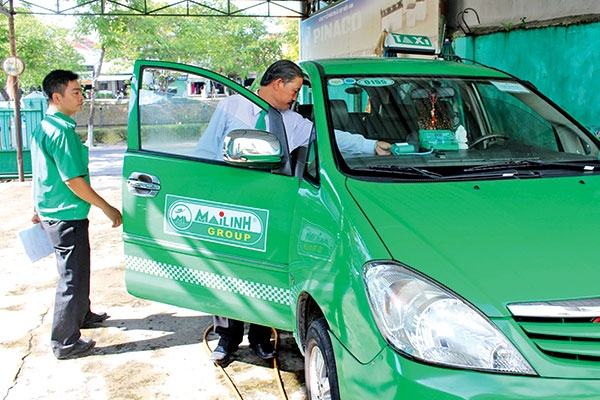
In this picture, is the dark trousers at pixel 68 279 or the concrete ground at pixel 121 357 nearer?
the concrete ground at pixel 121 357

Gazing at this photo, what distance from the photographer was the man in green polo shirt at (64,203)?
3.79 metres

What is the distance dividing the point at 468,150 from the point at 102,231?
5.56m

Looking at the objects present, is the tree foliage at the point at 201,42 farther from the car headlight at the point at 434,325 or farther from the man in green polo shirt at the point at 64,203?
the car headlight at the point at 434,325

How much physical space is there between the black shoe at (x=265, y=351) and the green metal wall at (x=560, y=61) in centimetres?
411

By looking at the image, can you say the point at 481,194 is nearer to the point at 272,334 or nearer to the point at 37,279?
the point at 272,334

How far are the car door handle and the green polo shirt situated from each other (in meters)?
0.61

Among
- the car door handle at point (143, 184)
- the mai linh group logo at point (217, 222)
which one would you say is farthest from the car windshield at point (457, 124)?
the car door handle at point (143, 184)

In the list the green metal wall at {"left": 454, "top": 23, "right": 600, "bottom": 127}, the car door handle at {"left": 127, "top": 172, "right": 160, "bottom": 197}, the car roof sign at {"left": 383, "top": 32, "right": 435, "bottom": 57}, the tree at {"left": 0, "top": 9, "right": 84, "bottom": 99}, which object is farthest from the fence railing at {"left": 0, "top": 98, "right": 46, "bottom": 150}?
the car door handle at {"left": 127, "top": 172, "right": 160, "bottom": 197}

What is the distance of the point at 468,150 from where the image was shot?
306 centimetres

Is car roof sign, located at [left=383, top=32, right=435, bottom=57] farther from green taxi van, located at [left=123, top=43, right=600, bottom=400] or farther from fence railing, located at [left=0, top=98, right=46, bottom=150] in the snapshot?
fence railing, located at [left=0, top=98, right=46, bottom=150]

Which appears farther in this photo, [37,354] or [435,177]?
[37,354]

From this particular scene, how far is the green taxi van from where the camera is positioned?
1.85 metres

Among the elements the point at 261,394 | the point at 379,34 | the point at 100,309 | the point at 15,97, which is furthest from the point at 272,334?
the point at 15,97

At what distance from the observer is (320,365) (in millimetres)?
2543
